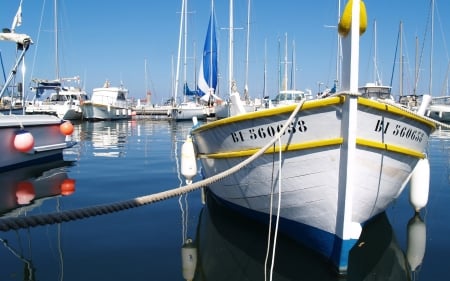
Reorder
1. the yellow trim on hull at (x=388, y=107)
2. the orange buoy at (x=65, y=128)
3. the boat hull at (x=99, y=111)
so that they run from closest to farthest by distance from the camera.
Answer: the yellow trim on hull at (x=388, y=107) → the orange buoy at (x=65, y=128) → the boat hull at (x=99, y=111)

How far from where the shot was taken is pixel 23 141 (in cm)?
986

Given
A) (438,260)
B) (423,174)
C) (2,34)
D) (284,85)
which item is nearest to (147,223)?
(438,260)

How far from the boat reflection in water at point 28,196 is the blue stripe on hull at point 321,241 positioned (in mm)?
2568

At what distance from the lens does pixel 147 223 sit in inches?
230

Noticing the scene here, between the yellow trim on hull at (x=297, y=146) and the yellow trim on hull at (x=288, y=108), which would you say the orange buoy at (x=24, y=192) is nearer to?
the yellow trim on hull at (x=297, y=146)

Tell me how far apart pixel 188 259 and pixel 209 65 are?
54.9ft

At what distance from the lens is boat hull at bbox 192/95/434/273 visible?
411 centimetres

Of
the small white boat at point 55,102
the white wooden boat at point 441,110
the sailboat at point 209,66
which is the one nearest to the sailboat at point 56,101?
the small white boat at point 55,102

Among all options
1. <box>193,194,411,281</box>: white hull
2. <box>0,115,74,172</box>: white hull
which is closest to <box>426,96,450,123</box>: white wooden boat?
<box>0,115,74,172</box>: white hull

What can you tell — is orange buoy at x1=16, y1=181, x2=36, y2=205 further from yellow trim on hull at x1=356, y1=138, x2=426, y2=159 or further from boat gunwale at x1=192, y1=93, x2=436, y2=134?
yellow trim on hull at x1=356, y1=138, x2=426, y2=159

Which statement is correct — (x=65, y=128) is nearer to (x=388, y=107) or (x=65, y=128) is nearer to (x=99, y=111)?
(x=388, y=107)

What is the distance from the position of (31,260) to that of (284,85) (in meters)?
40.1

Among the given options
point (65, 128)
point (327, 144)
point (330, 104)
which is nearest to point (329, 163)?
point (327, 144)

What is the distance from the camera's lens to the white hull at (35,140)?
9.62m
